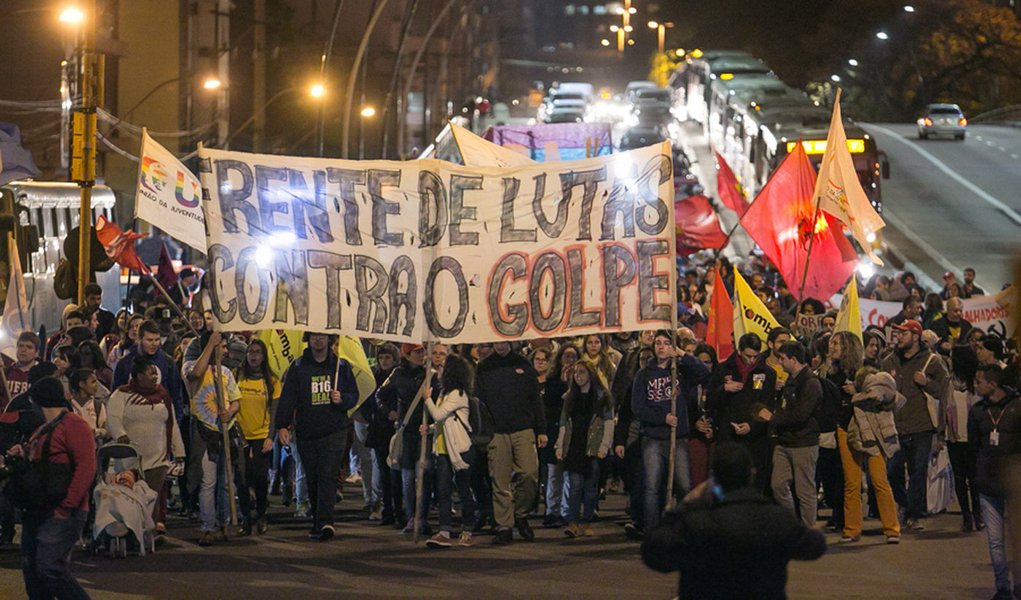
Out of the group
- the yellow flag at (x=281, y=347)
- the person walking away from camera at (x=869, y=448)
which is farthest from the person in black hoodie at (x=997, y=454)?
the yellow flag at (x=281, y=347)

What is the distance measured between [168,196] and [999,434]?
782cm

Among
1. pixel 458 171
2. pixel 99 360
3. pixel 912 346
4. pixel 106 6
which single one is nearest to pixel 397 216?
pixel 458 171

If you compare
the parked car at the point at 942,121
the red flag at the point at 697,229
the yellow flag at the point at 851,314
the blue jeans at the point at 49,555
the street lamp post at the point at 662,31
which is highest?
the street lamp post at the point at 662,31

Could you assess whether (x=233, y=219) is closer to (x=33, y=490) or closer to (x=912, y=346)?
(x=33, y=490)

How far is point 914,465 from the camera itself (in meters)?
13.6

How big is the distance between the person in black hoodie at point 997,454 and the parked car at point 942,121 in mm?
54572

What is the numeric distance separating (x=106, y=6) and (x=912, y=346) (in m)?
34.3

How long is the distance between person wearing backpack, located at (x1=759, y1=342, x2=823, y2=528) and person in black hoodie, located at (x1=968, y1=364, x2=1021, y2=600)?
4.74 feet

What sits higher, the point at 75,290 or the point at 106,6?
the point at 106,6

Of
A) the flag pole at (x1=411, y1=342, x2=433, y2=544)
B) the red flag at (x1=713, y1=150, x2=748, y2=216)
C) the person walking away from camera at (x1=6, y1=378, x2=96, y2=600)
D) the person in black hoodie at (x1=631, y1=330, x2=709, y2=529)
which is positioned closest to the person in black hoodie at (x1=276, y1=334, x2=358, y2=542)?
the flag pole at (x1=411, y1=342, x2=433, y2=544)

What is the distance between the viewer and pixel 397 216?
41.9 ft

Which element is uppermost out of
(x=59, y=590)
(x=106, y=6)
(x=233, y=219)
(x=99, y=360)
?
(x=106, y=6)

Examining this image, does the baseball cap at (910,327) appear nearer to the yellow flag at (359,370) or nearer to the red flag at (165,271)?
the yellow flag at (359,370)

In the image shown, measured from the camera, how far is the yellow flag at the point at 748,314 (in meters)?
15.1
